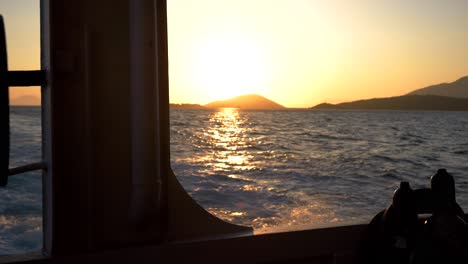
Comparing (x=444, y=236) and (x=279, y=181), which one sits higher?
(x=444, y=236)

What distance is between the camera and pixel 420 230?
1069mm

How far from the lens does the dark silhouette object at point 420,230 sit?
1.01 m

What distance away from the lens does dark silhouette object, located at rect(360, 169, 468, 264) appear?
101 cm

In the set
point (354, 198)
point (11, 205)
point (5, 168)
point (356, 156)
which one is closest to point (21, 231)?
point (11, 205)

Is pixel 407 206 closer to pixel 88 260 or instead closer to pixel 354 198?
pixel 88 260

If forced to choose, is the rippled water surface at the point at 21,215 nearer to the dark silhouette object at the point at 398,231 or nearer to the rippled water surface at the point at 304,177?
the rippled water surface at the point at 304,177

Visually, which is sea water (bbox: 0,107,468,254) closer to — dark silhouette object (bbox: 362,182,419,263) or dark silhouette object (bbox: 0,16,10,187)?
dark silhouette object (bbox: 362,182,419,263)

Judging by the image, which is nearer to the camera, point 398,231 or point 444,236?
point 444,236

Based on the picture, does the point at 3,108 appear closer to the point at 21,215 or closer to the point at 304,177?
the point at 21,215

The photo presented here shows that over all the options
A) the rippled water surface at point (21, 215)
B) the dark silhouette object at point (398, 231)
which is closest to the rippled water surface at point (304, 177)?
the dark silhouette object at point (398, 231)

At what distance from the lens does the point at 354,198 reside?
31.3 feet

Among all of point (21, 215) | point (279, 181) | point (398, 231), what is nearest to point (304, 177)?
point (279, 181)

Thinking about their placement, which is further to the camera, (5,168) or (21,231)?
(21,231)

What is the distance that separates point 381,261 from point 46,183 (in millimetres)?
961
